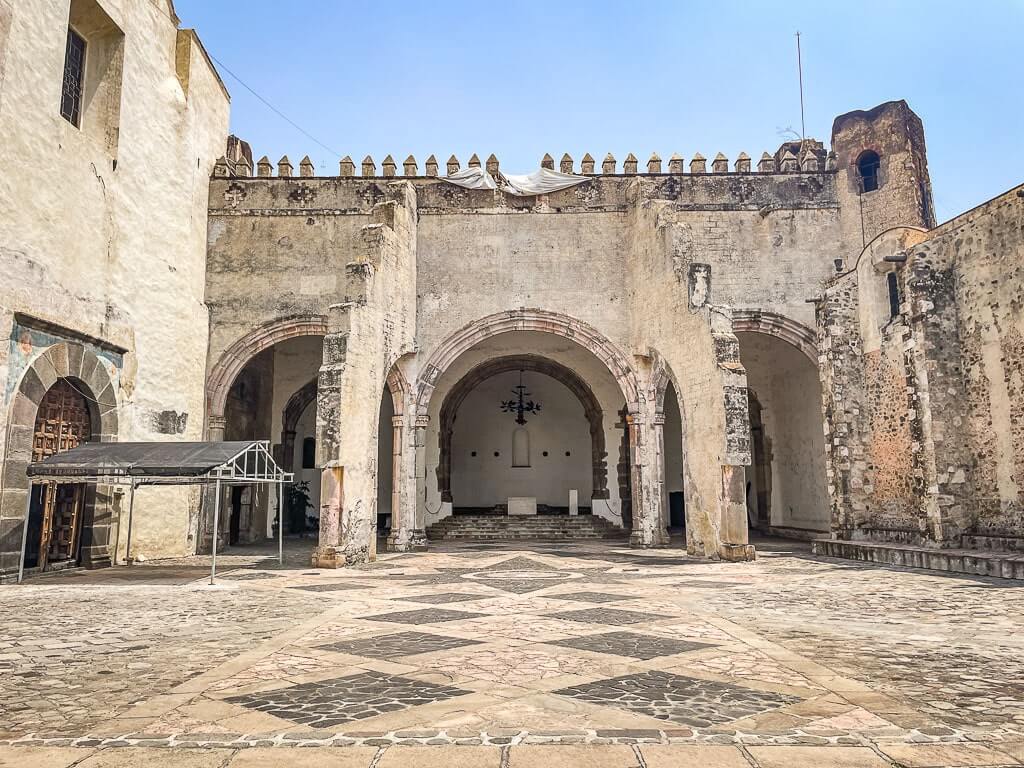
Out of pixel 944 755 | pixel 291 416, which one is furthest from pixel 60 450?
pixel 944 755

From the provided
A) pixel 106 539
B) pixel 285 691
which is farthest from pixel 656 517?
pixel 285 691

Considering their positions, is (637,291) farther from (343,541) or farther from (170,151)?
(170,151)

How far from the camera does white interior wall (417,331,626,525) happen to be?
723 inches

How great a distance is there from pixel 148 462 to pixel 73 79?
21.1 feet

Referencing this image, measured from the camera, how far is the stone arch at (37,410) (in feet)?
30.0

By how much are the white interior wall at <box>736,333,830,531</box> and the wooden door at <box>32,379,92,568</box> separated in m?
12.7

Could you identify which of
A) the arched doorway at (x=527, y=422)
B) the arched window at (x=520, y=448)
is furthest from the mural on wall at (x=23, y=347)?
the arched window at (x=520, y=448)

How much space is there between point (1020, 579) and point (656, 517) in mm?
6606

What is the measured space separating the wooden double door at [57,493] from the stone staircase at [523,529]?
821 centimetres

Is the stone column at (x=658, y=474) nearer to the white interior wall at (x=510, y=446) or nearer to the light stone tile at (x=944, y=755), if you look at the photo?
the white interior wall at (x=510, y=446)

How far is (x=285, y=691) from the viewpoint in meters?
3.74

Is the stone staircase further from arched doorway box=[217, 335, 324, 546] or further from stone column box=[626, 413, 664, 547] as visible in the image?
arched doorway box=[217, 335, 324, 546]

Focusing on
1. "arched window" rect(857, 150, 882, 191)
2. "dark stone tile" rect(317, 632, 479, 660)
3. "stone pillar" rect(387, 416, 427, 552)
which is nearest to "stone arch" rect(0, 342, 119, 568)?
"stone pillar" rect(387, 416, 427, 552)

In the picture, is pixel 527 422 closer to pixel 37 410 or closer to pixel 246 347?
pixel 246 347
